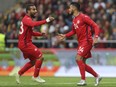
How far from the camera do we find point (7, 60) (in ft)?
81.9

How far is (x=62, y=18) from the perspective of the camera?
27.5 meters

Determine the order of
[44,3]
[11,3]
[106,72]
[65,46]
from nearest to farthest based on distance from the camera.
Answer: [106,72], [65,46], [44,3], [11,3]

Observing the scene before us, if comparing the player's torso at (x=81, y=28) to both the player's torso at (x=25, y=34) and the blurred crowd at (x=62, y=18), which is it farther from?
the blurred crowd at (x=62, y=18)

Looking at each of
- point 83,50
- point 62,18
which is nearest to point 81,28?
point 83,50

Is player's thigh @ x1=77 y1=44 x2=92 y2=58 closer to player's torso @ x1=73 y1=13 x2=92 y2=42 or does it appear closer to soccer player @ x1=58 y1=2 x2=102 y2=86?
soccer player @ x1=58 y1=2 x2=102 y2=86

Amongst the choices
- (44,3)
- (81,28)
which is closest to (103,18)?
(44,3)

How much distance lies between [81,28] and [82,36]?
0.25m

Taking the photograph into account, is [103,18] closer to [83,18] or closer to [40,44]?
[40,44]

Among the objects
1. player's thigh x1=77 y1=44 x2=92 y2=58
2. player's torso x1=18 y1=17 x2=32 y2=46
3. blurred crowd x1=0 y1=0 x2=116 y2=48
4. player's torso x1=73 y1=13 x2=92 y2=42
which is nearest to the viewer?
player's thigh x1=77 y1=44 x2=92 y2=58

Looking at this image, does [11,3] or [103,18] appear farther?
[11,3]

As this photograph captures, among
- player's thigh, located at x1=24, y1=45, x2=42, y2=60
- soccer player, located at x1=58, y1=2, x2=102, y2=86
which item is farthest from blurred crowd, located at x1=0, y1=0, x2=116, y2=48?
soccer player, located at x1=58, y1=2, x2=102, y2=86

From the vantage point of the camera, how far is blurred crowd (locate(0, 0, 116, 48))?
26.2m

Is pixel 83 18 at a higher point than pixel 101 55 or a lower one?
higher

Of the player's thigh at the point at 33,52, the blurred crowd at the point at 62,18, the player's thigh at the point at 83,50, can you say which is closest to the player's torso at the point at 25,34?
the player's thigh at the point at 33,52
